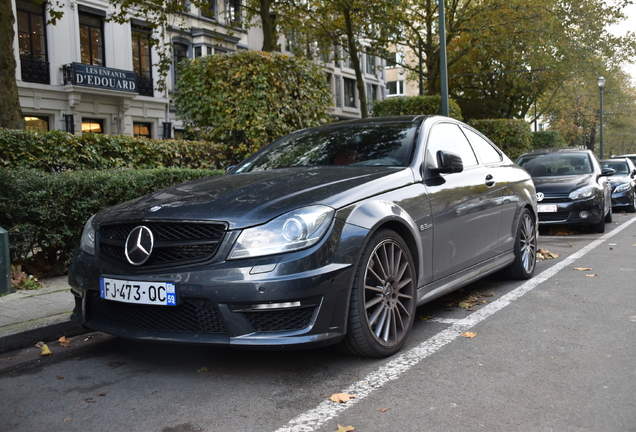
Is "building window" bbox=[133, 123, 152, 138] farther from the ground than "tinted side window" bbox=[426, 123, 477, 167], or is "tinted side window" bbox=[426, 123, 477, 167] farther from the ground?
"building window" bbox=[133, 123, 152, 138]

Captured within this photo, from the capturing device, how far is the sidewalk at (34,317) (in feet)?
14.6

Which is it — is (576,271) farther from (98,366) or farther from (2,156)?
(2,156)

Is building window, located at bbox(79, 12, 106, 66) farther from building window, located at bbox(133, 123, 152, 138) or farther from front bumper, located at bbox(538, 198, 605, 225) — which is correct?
front bumper, located at bbox(538, 198, 605, 225)

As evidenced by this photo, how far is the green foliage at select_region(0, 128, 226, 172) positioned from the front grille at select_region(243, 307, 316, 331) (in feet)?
16.4

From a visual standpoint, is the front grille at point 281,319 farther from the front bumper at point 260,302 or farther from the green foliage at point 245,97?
the green foliage at point 245,97

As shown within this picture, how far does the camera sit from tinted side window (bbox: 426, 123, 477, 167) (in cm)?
492

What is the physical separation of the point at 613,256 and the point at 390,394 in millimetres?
6102

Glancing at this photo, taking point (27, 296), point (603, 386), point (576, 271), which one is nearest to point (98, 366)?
point (27, 296)

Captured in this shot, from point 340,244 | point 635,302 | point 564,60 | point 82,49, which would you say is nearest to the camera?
point 340,244

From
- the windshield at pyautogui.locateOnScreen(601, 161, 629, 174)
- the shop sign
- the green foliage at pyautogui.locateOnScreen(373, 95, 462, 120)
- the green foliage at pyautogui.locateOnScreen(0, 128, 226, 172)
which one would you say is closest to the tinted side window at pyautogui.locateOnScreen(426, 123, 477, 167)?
the green foliage at pyautogui.locateOnScreen(0, 128, 226, 172)

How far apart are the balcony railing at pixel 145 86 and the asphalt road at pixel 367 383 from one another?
2629 centimetres

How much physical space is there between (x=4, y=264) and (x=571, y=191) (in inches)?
344

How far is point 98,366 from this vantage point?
3969mm

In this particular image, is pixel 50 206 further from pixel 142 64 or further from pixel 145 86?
pixel 142 64
